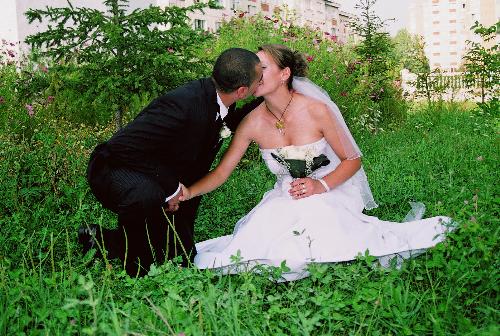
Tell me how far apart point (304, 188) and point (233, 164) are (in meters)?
0.61

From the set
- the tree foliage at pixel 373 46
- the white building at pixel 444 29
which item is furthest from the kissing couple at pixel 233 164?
the white building at pixel 444 29

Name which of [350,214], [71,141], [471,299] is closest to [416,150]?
[350,214]

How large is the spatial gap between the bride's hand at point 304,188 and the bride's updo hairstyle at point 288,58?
724 millimetres

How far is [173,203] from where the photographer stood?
3791 mm

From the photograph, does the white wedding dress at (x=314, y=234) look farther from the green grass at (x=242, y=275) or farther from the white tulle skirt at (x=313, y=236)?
the green grass at (x=242, y=275)

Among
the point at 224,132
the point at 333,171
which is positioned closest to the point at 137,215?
the point at 224,132

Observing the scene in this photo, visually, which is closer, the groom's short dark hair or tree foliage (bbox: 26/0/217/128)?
the groom's short dark hair

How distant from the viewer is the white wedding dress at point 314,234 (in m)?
→ 3.57

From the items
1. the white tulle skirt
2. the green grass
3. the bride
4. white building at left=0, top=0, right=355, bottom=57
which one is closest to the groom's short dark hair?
the bride

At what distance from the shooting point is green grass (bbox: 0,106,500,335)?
2.64 metres

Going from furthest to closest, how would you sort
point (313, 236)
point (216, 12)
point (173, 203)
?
1. point (216, 12)
2. point (173, 203)
3. point (313, 236)

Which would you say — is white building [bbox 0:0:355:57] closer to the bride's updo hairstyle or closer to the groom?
the bride's updo hairstyle

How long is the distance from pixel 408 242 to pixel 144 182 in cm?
177

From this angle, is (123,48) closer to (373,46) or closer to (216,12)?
(373,46)
